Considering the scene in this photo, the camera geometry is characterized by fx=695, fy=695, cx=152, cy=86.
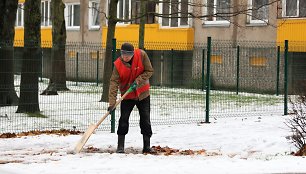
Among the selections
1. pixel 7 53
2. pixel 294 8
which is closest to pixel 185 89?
pixel 7 53

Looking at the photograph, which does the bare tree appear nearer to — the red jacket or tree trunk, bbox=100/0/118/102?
tree trunk, bbox=100/0/118/102

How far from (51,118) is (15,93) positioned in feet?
8.53

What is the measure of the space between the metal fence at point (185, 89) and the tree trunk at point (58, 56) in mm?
183

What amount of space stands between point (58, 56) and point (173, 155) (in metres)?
9.56

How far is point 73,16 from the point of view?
42812 millimetres

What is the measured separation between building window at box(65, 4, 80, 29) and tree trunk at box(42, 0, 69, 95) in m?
14.3

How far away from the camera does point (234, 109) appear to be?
19.2 metres

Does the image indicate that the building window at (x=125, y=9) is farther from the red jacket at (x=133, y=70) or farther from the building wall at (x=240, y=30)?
the red jacket at (x=133, y=70)

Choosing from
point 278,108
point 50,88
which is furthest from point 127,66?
point 278,108

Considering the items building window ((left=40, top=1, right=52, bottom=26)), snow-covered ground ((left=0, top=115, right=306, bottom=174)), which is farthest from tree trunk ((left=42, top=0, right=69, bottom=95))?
building window ((left=40, top=1, right=52, bottom=26))

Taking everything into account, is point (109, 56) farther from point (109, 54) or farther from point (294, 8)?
point (294, 8)

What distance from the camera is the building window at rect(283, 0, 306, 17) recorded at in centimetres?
2777

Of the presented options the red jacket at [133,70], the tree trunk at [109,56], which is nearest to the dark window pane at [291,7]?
the tree trunk at [109,56]

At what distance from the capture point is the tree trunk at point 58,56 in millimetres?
15844
